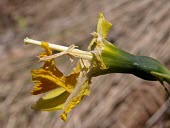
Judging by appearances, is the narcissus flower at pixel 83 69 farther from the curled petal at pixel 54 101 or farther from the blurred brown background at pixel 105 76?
the blurred brown background at pixel 105 76

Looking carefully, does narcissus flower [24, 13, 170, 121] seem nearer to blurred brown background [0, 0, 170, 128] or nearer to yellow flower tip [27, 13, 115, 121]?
A: yellow flower tip [27, 13, 115, 121]

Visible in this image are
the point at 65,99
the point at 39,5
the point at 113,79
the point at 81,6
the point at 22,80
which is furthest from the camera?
the point at 39,5

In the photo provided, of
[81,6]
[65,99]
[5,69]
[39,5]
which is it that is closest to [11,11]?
[39,5]

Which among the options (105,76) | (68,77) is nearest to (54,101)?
(68,77)

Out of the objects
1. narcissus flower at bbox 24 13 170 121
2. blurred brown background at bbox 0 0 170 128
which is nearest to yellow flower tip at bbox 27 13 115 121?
narcissus flower at bbox 24 13 170 121

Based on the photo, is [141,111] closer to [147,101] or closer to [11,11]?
[147,101]

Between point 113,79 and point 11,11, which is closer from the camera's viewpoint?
point 113,79

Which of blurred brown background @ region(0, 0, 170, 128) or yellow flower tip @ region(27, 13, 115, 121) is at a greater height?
yellow flower tip @ region(27, 13, 115, 121)

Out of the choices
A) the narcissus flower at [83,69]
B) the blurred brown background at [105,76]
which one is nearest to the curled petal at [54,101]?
the narcissus flower at [83,69]
